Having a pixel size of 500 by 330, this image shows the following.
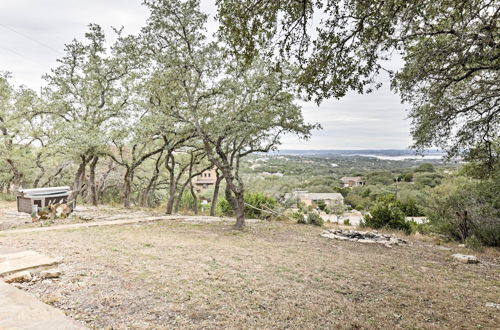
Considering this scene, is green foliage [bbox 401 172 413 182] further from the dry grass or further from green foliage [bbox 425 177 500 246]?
the dry grass

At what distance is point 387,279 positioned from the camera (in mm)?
4477

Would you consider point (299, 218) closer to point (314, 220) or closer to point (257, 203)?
point (314, 220)

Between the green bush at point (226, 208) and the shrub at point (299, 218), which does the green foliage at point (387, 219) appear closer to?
the shrub at point (299, 218)

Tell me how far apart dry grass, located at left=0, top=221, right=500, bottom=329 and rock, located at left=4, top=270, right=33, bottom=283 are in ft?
0.71

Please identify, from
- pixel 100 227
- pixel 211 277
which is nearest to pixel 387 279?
pixel 211 277

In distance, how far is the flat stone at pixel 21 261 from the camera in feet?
11.9

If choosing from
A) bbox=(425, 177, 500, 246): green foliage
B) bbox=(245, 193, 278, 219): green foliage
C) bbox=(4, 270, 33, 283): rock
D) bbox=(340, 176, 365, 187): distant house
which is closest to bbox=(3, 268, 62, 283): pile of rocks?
bbox=(4, 270, 33, 283): rock

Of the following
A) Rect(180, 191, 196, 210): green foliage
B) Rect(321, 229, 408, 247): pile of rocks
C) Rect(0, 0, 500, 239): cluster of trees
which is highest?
Rect(0, 0, 500, 239): cluster of trees

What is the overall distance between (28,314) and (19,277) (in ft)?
3.75

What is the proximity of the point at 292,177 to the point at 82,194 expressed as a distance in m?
13.3

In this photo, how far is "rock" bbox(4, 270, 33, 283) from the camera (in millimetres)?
3336

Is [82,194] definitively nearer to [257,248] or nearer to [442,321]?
[257,248]

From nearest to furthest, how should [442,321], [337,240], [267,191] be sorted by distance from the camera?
[442,321] → [337,240] → [267,191]

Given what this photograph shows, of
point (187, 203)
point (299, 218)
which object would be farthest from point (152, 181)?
point (299, 218)
